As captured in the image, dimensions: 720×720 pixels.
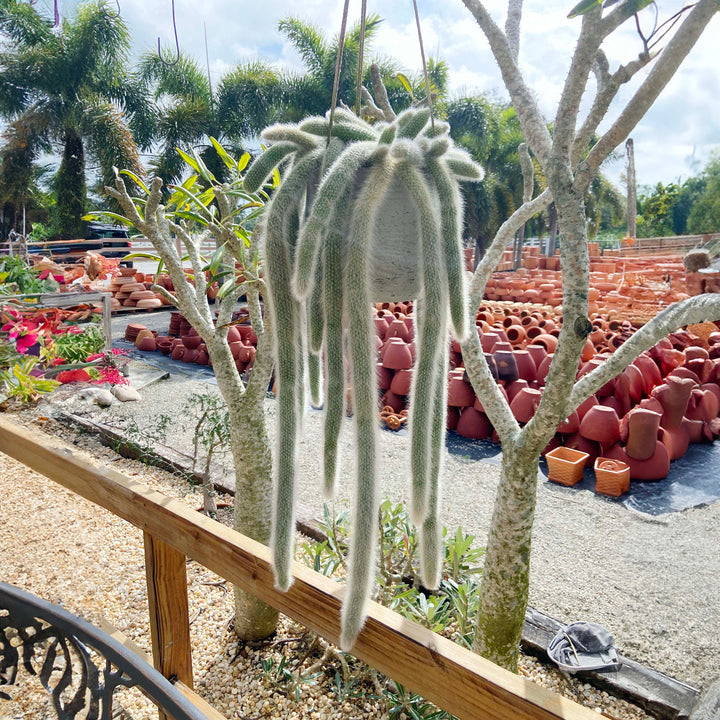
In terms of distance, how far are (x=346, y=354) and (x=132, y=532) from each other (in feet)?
7.56

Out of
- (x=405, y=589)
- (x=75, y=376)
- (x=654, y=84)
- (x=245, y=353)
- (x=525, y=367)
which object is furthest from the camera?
(x=245, y=353)

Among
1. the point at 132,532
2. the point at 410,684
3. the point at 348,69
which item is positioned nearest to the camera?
the point at 410,684

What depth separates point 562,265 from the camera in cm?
113

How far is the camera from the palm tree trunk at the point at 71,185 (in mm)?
14352

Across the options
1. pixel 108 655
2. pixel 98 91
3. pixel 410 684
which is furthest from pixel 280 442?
pixel 98 91

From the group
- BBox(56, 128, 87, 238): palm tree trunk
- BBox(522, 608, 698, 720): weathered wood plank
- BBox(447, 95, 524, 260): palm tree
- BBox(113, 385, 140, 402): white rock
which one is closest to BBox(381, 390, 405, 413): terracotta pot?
BBox(113, 385, 140, 402): white rock

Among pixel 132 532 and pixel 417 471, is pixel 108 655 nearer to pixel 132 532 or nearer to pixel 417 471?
pixel 417 471

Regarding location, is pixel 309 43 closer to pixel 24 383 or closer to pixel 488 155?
pixel 488 155

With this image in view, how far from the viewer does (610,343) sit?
422cm

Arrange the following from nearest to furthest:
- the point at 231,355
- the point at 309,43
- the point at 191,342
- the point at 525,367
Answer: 1. the point at 231,355
2. the point at 525,367
3. the point at 191,342
4. the point at 309,43

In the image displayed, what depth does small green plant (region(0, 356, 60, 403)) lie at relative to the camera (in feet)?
11.5

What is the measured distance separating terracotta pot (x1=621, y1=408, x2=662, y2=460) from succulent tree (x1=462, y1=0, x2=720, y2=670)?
2005mm

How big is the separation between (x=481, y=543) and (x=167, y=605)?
4.90ft

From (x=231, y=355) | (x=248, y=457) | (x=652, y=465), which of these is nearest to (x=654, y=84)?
(x=231, y=355)
